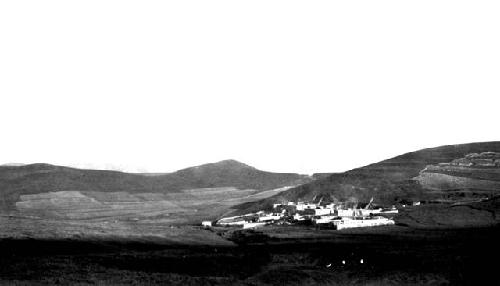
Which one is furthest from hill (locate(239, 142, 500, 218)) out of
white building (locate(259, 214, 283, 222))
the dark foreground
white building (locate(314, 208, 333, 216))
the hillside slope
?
the dark foreground

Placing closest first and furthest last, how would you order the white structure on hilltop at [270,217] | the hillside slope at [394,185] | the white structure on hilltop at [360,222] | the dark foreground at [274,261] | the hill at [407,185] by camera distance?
1. the dark foreground at [274,261]
2. the white structure on hilltop at [360,222]
3. the white structure on hilltop at [270,217]
4. the hill at [407,185]
5. the hillside slope at [394,185]

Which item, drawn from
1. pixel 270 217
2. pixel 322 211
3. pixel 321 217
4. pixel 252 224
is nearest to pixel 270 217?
pixel 270 217

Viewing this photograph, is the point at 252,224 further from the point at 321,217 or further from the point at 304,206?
the point at 304,206

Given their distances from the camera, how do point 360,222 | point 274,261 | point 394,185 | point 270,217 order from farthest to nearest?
point 394,185, point 270,217, point 360,222, point 274,261

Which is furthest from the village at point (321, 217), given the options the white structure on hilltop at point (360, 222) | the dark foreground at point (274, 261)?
the dark foreground at point (274, 261)

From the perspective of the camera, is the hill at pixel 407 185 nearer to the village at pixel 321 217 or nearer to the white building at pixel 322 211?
the village at pixel 321 217

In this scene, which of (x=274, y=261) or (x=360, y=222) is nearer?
(x=274, y=261)
